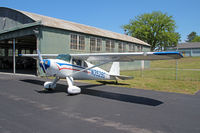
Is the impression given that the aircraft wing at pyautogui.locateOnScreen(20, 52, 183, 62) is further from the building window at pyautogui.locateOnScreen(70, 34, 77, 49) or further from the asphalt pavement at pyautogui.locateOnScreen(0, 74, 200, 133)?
the building window at pyautogui.locateOnScreen(70, 34, 77, 49)

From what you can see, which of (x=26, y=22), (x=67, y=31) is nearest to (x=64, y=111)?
(x=67, y=31)

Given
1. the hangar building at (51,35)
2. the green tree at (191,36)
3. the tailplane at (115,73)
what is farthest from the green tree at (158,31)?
the green tree at (191,36)

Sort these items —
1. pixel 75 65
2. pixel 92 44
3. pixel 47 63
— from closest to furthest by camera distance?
pixel 47 63 → pixel 75 65 → pixel 92 44

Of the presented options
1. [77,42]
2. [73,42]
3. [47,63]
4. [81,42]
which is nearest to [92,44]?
[81,42]

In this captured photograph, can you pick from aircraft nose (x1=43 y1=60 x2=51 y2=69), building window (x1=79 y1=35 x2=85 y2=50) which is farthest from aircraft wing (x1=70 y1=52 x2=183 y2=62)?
building window (x1=79 y1=35 x2=85 y2=50)

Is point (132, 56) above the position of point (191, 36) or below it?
below

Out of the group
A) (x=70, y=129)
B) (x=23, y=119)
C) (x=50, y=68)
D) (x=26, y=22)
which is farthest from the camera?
(x=26, y=22)

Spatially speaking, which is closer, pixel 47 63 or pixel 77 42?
pixel 47 63

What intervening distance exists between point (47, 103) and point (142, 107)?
3.58 meters

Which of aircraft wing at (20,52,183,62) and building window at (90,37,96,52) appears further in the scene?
building window at (90,37,96,52)

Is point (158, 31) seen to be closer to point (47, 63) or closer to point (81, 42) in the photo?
point (81, 42)

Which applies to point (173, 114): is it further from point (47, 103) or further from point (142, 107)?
point (47, 103)

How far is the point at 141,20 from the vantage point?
63562mm

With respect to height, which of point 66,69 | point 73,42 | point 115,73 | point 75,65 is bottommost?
point 115,73
